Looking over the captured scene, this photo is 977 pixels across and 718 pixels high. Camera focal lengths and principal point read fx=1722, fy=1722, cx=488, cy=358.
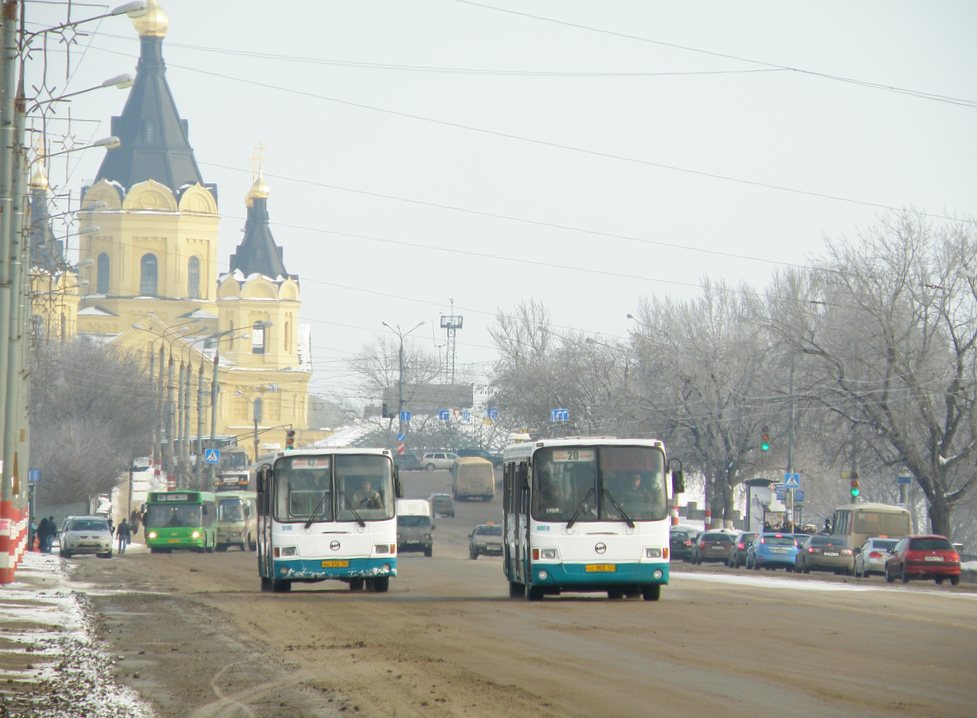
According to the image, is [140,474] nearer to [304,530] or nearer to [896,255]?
[896,255]

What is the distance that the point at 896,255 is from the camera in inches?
2372

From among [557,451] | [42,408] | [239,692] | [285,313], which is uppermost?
[285,313]

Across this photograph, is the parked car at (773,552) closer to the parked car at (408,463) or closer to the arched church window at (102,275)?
the parked car at (408,463)

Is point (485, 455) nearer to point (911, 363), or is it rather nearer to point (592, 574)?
point (911, 363)

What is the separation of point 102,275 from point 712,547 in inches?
3199

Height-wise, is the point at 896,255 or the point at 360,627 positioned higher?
the point at 896,255

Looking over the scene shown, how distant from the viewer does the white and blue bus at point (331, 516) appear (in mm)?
28875

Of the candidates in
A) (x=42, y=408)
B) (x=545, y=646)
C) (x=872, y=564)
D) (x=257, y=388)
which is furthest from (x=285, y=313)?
(x=545, y=646)

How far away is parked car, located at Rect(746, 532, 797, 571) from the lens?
5362 centimetres

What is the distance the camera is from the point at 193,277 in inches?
5295

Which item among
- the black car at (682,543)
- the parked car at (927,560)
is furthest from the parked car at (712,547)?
the parked car at (927,560)

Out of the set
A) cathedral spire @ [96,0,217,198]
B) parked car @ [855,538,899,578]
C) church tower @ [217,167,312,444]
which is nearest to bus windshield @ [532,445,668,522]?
parked car @ [855,538,899,578]

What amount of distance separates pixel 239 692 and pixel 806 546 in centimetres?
3945

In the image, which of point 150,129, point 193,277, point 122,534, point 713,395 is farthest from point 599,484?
point 150,129
